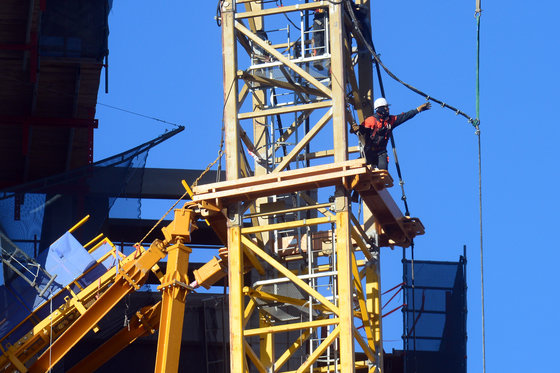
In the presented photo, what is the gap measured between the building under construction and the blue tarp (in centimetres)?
4

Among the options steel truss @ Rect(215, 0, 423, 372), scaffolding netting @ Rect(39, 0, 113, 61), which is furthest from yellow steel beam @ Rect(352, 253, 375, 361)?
scaffolding netting @ Rect(39, 0, 113, 61)

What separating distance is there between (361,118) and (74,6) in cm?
967

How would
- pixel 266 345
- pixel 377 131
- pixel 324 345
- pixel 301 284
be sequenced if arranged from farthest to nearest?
pixel 266 345
pixel 377 131
pixel 301 284
pixel 324 345

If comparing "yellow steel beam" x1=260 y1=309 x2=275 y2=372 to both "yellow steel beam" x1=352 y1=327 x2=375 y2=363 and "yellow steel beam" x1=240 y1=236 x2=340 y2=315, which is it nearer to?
"yellow steel beam" x1=352 y1=327 x2=375 y2=363

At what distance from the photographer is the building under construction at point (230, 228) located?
29859mm

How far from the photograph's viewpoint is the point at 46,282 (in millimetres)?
34500

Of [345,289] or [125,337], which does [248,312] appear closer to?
[345,289]

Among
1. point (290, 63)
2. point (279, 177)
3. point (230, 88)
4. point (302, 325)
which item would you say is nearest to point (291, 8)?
point (290, 63)

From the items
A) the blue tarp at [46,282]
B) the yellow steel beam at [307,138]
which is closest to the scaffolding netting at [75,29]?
the blue tarp at [46,282]

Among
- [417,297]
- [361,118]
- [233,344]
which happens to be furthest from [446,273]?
[233,344]

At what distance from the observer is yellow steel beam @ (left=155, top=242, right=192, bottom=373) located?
32.9 m

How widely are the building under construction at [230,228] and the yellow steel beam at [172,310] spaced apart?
47 millimetres

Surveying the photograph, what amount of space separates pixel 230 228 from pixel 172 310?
4.22 metres

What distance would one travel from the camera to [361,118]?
35281 mm
